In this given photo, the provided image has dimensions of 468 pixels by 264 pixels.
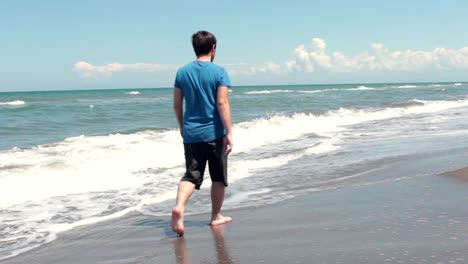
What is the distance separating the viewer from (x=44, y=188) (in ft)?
22.4

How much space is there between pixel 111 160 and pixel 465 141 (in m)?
6.83

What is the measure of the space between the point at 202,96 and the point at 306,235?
1392 millimetres

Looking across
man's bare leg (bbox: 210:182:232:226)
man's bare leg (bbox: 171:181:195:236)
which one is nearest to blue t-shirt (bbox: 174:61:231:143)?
man's bare leg (bbox: 171:181:195:236)

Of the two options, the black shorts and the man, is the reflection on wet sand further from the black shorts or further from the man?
the black shorts

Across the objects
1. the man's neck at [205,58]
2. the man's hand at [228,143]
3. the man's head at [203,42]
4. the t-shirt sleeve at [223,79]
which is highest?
the man's head at [203,42]

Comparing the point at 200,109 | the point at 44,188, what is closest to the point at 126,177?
the point at 44,188

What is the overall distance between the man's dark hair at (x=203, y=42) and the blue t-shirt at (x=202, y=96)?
0.11m

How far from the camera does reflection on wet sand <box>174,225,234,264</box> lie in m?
3.35

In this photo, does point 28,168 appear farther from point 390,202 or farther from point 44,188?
point 390,202

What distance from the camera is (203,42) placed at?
13.2ft

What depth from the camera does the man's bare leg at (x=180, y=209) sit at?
391cm

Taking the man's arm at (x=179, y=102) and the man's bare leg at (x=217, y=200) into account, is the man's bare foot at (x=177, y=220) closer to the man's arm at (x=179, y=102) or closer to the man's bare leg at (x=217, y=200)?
the man's bare leg at (x=217, y=200)

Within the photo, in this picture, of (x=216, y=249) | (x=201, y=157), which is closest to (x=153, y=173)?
(x=201, y=157)

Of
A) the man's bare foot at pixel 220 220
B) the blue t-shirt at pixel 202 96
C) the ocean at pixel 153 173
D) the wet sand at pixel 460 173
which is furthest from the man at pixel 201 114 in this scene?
the wet sand at pixel 460 173
